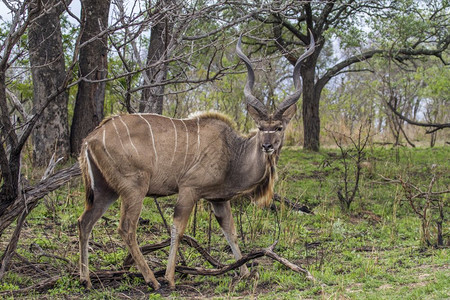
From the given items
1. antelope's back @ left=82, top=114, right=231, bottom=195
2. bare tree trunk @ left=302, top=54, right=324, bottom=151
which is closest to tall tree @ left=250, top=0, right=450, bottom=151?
bare tree trunk @ left=302, top=54, right=324, bottom=151

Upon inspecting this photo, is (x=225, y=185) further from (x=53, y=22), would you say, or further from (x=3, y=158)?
(x=53, y=22)

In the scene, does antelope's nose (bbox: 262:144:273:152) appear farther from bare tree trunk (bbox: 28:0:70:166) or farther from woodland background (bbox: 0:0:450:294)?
bare tree trunk (bbox: 28:0:70:166)

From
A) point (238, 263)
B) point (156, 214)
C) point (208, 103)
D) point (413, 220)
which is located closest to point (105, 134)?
point (238, 263)

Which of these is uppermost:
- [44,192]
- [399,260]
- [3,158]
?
[3,158]

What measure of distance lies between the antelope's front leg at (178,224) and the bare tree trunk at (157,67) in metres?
0.93

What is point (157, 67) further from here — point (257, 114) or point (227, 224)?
point (227, 224)

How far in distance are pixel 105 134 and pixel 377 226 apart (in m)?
2.79

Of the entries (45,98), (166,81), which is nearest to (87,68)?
(45,98)

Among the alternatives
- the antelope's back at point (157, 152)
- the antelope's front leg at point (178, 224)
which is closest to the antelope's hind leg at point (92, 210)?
the antelope's back at point (157, 152)

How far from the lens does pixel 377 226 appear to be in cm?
538

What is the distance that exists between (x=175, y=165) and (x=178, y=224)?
422mm

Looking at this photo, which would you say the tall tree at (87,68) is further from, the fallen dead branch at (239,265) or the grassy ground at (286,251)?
the fallen dead branch at (239,265)

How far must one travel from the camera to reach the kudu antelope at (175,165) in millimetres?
3816

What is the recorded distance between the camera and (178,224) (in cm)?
388
